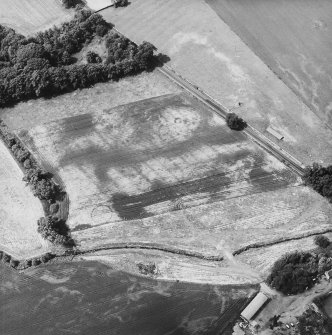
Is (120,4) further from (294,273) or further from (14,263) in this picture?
(294,273)

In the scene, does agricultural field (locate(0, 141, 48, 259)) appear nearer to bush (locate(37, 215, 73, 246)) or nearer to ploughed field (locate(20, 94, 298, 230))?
bush (locate(37, 215, 73, 246))

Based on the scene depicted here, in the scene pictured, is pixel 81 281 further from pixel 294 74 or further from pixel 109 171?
pixel 294 74

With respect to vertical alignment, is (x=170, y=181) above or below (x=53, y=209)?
above

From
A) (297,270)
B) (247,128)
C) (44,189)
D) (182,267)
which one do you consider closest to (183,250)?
(182,267)

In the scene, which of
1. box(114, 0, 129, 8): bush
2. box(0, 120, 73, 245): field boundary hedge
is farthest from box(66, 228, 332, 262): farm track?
box(114, 0, 129, 8): bush

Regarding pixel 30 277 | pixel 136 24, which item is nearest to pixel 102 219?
pixel 30 277

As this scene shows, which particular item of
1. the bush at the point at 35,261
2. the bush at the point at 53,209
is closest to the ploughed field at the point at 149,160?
the bush at the point at 53,209

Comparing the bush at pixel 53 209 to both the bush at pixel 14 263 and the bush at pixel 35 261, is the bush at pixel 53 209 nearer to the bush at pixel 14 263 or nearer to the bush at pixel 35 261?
the bush at pixel 35 261
